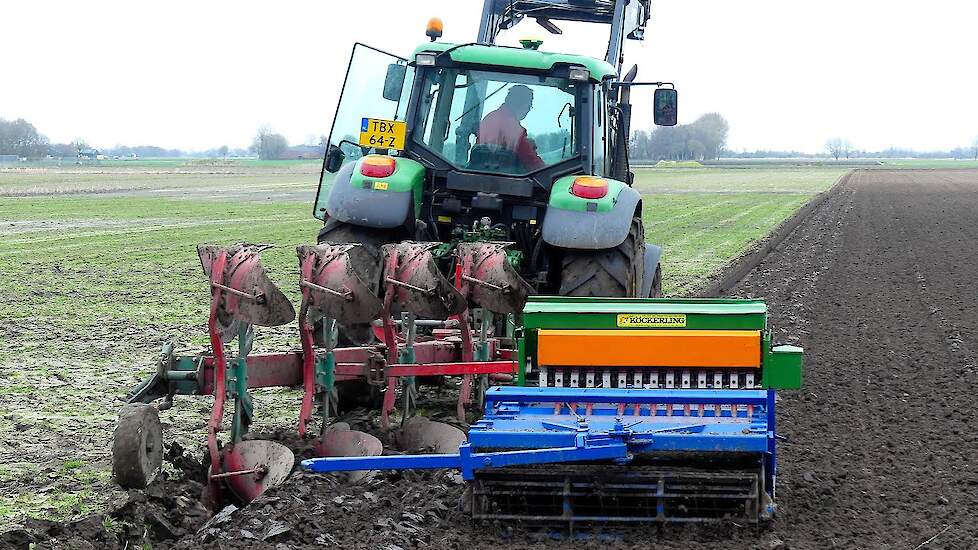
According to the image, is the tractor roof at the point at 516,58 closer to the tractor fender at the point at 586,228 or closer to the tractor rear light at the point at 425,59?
the tractor rear light at the point at 425,59

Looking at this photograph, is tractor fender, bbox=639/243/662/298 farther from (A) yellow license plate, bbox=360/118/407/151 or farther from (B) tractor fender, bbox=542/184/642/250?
(A) yellow license plate, bbox=360/118/407/151

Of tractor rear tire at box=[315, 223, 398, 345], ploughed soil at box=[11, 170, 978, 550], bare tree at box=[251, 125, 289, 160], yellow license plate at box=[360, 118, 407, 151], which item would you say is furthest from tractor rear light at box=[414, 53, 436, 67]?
bare tree at box=[251, 125, 289, 160]

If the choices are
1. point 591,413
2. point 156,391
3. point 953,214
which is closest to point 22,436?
point 156,391

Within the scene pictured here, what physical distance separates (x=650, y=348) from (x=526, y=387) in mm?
616

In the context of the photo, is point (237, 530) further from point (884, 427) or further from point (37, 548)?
point (884, 427)

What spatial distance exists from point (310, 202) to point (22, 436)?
28.3 metres

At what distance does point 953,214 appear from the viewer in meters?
28.6

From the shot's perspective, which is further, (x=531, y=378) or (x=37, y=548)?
(x=531, y=378)

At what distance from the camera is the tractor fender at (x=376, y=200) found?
23.1 feet

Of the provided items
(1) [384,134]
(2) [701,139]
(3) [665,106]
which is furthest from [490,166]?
(2) [701,139]

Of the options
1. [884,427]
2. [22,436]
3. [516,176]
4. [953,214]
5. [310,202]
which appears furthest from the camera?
[310,202]

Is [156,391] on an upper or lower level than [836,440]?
upper

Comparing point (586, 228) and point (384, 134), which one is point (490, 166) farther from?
point (586, 228)

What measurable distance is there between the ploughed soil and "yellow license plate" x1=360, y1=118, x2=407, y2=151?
1.68 meters
